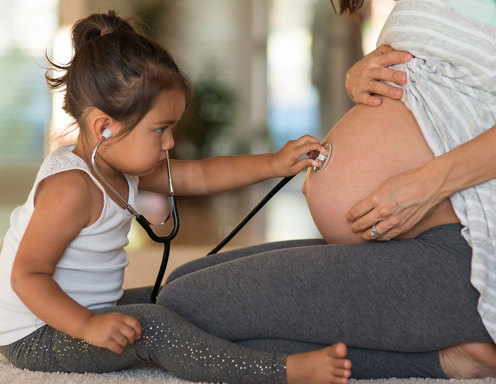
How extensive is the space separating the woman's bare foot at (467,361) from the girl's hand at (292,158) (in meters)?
0.49

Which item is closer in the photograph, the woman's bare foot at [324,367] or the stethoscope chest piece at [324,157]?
the woman's bare foot at [324,367]

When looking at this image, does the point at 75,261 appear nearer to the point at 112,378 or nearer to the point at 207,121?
the point at 112,378

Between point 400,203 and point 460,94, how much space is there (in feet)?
0.82

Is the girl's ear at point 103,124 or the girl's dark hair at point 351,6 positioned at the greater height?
the girl's dark hair at point 351,6

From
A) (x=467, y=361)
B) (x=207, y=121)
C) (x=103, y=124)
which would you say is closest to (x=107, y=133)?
(x=103, y=124)

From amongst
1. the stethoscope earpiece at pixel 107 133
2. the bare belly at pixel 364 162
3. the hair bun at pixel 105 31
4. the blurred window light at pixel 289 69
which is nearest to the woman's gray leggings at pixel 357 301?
the bare belly at pixel 364 162

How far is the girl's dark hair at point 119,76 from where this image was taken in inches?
49.4

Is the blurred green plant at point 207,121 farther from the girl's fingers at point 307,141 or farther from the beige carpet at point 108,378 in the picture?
the beige carpet at point 108,378

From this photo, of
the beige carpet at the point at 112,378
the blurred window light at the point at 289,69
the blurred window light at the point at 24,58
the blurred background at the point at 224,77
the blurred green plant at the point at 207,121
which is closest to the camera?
the beige carpet at the point at 112,378

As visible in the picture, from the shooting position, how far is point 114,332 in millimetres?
1061

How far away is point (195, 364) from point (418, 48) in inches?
29.4

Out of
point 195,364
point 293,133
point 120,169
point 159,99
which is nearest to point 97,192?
point 120,169

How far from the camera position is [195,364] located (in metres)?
1.11

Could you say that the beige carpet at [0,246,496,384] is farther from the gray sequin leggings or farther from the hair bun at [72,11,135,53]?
the hair bun at [72,11,135,53]
